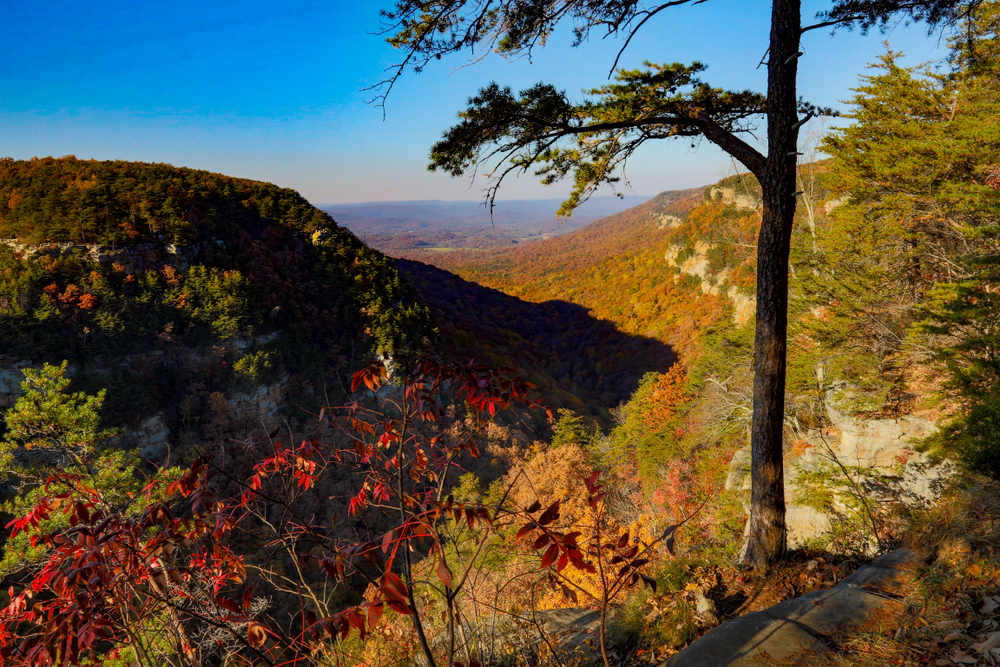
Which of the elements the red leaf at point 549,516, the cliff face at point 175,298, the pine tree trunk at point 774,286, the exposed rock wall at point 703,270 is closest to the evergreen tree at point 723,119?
the pine tree trunk at point 774,286

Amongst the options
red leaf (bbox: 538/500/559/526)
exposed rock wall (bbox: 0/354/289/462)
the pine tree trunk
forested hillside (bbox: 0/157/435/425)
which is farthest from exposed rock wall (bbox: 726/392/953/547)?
forested hillside (bbox: 0/157/435/425)

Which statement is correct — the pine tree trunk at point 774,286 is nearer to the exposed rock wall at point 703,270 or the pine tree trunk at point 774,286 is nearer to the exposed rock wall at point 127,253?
the exposed rock wall at point 127,253

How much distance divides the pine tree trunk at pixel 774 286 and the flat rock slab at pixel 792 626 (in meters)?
0.86

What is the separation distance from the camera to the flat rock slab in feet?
9.25

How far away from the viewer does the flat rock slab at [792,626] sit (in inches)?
111

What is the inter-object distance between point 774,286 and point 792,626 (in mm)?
2793

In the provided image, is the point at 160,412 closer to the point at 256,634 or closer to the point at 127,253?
the point at 127,253

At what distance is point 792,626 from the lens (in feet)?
9.88

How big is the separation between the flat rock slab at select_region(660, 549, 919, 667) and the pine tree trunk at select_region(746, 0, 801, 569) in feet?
2.83

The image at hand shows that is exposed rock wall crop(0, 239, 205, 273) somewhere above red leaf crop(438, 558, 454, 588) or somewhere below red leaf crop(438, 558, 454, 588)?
above

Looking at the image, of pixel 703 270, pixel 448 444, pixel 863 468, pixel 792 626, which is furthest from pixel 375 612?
pixel 703 270

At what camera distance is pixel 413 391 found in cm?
231

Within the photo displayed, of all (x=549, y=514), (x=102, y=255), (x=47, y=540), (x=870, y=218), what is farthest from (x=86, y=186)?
(x=870, y=218)

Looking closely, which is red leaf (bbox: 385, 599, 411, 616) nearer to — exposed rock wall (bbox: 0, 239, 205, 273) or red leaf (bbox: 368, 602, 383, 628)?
red leaf (bbox: 368, 602, 383, 628)
